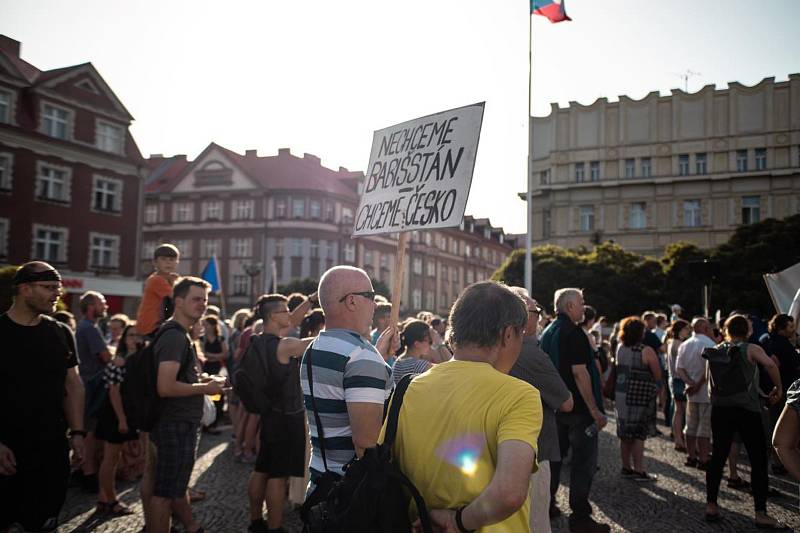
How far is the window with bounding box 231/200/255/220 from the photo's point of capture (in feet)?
190

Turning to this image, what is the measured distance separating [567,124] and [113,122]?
3593 centimetres

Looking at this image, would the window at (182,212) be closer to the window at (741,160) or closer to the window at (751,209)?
the window at (741,160)

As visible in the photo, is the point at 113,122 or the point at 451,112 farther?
the point at 113,122

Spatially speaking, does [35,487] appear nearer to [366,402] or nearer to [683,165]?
[366,402]

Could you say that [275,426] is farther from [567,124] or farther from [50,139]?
[567,124]

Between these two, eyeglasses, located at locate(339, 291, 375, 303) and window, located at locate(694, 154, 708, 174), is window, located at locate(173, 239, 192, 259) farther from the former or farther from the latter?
eyeglasses, located at locate(339, 291, 375, 303)

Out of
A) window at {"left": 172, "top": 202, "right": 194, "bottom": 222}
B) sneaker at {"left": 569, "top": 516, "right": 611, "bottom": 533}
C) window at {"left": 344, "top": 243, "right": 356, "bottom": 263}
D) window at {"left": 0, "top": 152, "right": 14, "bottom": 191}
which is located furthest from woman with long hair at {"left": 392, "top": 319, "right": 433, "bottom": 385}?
window at {"left": 172, "top": 202, "right": 194, "bottom": 222}

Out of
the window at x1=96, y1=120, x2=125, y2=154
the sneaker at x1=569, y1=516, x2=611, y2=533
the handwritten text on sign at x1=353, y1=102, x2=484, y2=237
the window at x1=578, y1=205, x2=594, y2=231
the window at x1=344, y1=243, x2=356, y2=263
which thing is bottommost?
the sneaker at x1=569, y1=516, x2=611, y2=533

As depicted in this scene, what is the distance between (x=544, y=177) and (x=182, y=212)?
3325 cm

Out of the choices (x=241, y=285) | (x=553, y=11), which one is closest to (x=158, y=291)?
(x=553, y=11)

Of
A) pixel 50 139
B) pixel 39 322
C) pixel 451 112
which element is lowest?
pixel 39 322

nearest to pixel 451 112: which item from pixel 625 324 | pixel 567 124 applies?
pixel 625 324

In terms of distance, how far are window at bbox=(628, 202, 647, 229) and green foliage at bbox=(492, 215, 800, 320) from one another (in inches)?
542

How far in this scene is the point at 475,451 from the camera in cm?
230
